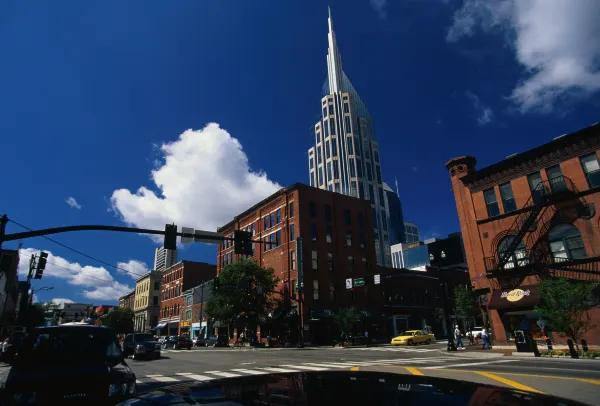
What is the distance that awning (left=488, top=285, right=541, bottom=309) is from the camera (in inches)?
927

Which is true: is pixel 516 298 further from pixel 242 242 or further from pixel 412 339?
pixel 242 242

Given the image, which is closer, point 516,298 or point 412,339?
point 516,298

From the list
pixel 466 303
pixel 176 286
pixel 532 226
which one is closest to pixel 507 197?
pixel 532 226

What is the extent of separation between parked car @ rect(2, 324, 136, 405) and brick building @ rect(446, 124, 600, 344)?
22.4 m

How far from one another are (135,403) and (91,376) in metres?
3.63

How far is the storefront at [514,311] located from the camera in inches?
934

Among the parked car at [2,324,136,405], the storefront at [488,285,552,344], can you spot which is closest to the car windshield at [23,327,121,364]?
the parked car at [2,324,136,405]

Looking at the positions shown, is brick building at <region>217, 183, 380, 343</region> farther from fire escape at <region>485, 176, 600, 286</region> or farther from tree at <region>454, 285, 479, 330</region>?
fire escape at <region>485, 176, 600, 286</region>

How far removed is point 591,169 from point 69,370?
95.1 feet

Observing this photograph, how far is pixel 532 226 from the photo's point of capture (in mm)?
25047

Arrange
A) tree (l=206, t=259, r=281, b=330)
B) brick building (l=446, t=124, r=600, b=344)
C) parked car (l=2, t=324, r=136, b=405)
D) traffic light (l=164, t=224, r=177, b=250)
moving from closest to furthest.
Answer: parked car (l=2, t=324, r=136, b=405), traffic light (l=164, t=224, r=177, b=250), brick building (l=446, t=124, r=600, b=344), tree (l=206, t=259, r=281, b=330)

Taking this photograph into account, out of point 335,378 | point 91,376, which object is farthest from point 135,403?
point 91,376

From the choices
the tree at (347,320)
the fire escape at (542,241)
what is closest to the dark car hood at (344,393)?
the fire escape at (542,241)

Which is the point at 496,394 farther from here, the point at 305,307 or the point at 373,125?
the point at 373,125
